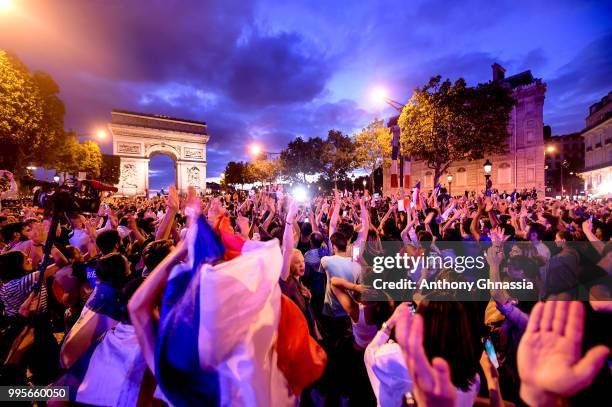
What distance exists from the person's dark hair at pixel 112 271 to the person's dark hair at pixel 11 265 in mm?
1532

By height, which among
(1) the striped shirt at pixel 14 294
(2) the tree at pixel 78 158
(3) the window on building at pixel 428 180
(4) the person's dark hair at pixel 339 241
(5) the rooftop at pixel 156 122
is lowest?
(1) the striped shirt at pixel 14 294

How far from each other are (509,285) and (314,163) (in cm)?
4930

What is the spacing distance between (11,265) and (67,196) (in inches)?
44.0

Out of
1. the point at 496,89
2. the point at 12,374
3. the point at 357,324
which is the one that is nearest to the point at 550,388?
the point at 357,324

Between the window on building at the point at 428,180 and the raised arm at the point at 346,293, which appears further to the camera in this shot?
the window on building at the point at 428,180

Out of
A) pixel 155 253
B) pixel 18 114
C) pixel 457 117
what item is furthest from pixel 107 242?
pixel 18 114

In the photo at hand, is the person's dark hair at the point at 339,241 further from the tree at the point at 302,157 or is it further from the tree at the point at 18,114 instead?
the tree at the point at 302,157

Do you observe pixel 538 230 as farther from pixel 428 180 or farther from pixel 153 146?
pixel 153 146

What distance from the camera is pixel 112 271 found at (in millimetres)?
2684

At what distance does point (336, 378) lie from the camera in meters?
3.22

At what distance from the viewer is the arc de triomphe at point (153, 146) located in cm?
4231

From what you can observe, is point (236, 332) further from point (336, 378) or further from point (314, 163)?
point (314, 163)

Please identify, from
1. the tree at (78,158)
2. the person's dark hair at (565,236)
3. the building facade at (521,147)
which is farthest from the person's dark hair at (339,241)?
the building facade at (521,147)

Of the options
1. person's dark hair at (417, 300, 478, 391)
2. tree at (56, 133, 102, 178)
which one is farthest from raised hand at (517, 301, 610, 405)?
tree at (56, 133, 102, 178)
